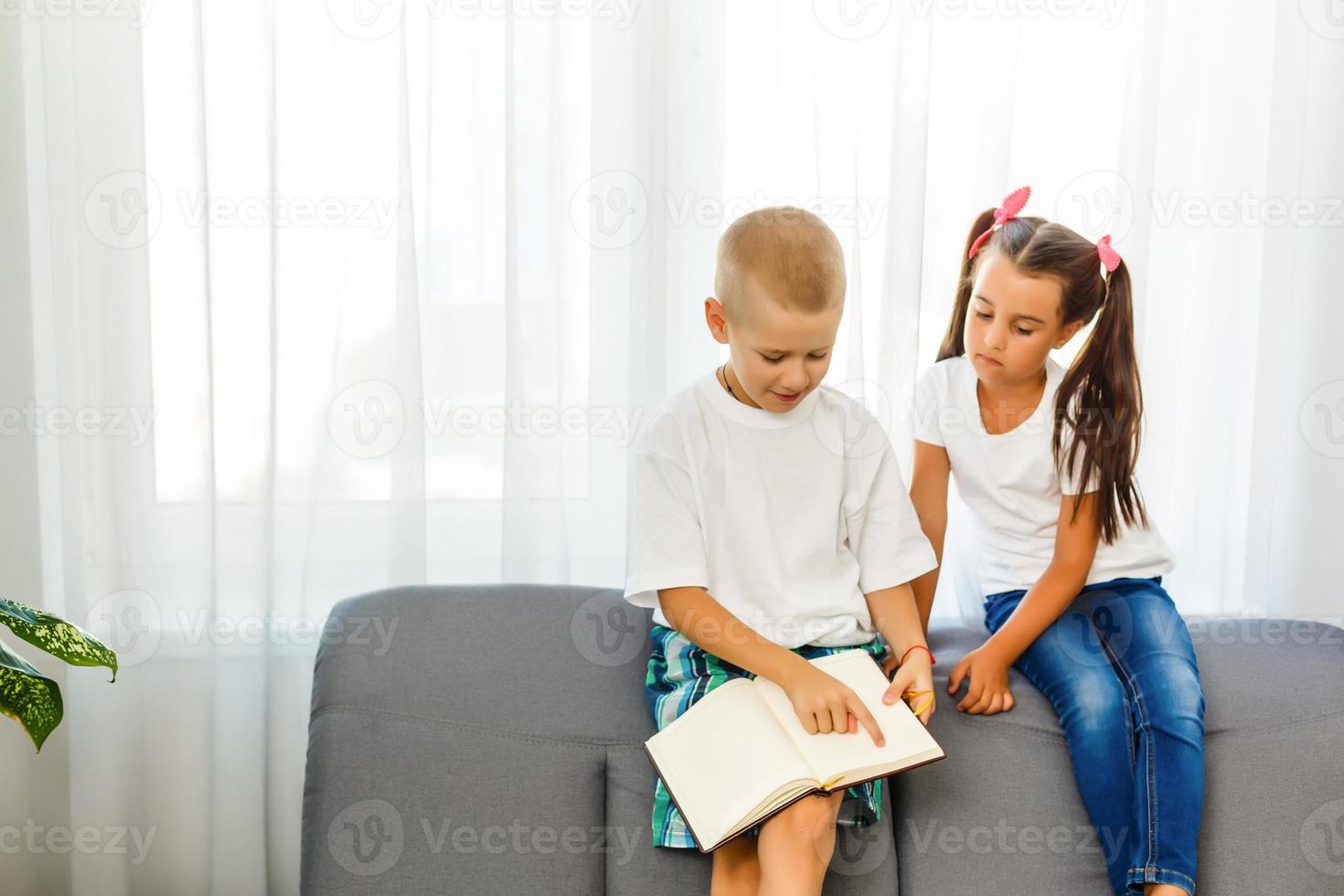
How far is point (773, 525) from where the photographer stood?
1.59 meters

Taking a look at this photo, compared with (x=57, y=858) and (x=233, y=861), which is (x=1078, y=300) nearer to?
(x=233, y=861)

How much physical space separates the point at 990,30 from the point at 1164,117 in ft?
1.16

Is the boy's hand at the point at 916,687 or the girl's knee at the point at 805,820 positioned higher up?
the boy's hand at the point at 916,687

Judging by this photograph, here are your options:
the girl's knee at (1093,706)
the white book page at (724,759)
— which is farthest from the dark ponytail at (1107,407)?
the white book page at (724,759)

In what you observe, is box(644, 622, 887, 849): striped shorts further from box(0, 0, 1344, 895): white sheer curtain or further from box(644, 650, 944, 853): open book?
box(0, 0, 1344, 895): white sheer curtain

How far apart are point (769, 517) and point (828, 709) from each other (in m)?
0.29

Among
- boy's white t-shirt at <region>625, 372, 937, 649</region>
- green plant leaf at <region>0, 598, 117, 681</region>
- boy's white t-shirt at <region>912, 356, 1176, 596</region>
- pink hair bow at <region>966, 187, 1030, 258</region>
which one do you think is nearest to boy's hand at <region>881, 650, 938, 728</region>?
boy's white t-shirt at <region>625, 372, 937, 649</region>

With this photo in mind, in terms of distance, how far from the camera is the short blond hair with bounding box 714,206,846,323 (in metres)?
1.42

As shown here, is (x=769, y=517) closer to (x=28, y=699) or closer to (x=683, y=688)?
(x=683, y=688)

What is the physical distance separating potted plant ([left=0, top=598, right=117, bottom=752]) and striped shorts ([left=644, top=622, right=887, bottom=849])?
26.6 inches

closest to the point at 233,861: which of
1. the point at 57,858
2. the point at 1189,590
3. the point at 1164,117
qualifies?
the point at 57,858

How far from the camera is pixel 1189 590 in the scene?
212 cm

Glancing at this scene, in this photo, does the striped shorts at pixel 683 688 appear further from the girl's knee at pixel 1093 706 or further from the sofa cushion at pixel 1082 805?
the girl's knee at pixel 1093 706

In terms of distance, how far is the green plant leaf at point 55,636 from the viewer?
1.13 metres
